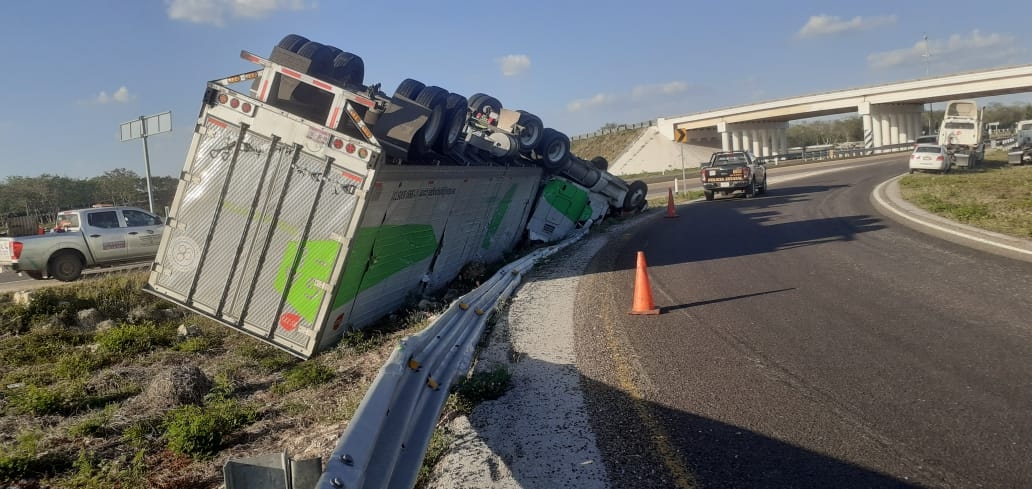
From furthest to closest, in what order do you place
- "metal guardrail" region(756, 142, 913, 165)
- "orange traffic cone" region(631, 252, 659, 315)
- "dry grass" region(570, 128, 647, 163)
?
"dry grass" region(570, 128, 647, 163) < "metal guardrail" region(756, 142, 913, 165) < "orange traffic cone" region(631, 252, 659, 315)

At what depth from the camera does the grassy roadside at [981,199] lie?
15.3 meters

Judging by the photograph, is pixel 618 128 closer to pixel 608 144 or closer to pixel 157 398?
pixel 608 144

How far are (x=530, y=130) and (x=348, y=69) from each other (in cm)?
619

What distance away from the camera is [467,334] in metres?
7.15

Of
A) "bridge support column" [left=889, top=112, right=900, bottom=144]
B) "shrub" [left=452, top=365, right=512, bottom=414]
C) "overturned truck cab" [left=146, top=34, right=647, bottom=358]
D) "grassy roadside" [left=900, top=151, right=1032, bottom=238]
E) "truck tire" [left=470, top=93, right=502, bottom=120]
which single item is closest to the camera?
"shrub" [left=452, top=365, right=512, bottom=414]

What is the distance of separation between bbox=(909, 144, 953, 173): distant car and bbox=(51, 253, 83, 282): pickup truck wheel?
110 ft

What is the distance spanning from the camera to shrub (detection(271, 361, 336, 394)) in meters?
7.37

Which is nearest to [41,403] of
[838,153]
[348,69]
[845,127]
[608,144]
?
[348,69]

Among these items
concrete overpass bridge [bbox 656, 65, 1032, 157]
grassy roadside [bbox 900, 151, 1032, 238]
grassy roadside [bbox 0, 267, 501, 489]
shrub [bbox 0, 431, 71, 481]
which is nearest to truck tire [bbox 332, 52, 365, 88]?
grassy roadside [bbox 0, 267, 501, 489]

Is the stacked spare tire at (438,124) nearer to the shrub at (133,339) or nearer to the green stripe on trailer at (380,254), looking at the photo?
the green stripe on trailer at (380,254)

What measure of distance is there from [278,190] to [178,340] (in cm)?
330

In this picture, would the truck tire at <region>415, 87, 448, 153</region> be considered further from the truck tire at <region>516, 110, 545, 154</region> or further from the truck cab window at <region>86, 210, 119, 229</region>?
the truck cab window at <region>86, 210, 119, 229</region>

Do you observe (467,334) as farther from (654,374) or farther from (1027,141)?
(1027,141)

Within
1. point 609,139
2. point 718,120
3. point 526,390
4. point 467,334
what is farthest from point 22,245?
point 609,139
